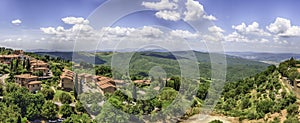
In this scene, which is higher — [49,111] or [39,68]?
[39,68]

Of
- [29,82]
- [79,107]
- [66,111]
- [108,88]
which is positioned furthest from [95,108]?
[29,82]

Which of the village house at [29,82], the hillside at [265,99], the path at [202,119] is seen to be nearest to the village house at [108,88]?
the path at [202,119]

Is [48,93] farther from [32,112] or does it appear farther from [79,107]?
[79,107]

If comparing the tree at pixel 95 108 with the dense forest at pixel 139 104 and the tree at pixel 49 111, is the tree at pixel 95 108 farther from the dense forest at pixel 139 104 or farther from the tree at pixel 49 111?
the tree at pixel 49 111

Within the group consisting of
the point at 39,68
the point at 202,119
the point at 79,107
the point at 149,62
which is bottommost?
the point at 202,119

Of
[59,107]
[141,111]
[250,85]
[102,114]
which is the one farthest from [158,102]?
[250,85]

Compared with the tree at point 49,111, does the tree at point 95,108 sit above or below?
above

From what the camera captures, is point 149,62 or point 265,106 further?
point 149,62

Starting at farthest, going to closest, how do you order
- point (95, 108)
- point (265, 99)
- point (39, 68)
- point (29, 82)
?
point (39, 68), point (29, 82), point (265, 99), point (95, 108)

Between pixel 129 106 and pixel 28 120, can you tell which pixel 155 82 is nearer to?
pixel 129 106
